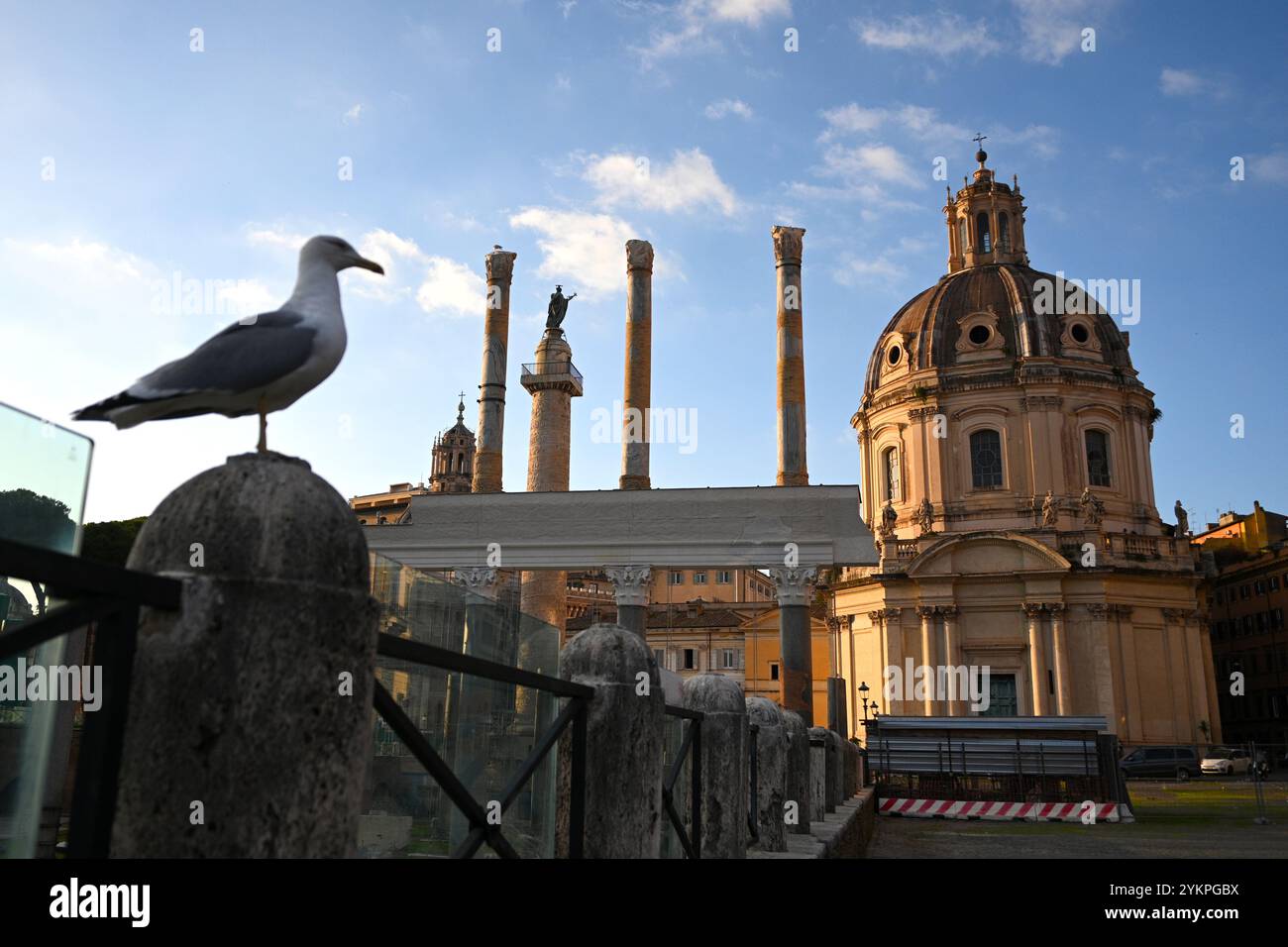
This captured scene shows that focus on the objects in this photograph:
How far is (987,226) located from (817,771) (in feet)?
148

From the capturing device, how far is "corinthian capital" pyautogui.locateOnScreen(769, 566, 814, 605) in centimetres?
2594

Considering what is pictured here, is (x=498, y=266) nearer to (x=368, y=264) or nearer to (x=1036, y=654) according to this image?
(x=1036, y=654)

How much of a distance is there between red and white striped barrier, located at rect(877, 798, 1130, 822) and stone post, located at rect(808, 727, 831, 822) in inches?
407

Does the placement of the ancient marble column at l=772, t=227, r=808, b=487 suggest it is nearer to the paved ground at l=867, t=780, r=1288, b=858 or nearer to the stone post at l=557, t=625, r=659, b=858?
the paved ground at l=867, t=780, r=1288, b=858

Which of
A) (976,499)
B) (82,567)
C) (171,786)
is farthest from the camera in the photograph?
(976,499)

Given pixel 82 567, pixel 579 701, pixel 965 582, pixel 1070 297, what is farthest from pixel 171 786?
pixel 1070 297

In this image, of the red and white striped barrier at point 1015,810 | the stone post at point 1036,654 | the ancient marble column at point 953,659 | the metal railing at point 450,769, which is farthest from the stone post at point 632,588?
the metal railing at point 450,769

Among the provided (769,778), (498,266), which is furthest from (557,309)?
(769,778)

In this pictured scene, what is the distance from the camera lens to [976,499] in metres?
44.2

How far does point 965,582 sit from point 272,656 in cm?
4188

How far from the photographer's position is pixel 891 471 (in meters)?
47.6

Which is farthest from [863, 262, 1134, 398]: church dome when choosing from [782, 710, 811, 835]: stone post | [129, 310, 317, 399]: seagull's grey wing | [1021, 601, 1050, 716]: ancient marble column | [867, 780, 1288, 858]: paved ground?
[129, 310, 317, 399]: seagull's grey wing
